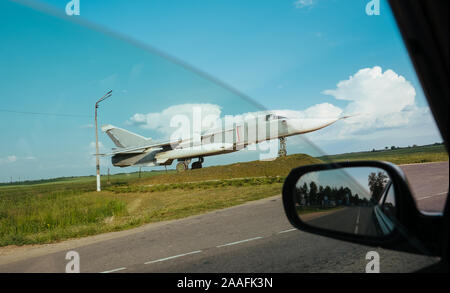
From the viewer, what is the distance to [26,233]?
34.2 ft

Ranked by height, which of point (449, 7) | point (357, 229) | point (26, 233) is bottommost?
A: point (26, 233)

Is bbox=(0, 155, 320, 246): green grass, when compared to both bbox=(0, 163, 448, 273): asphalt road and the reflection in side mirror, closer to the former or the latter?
the reflection in side mirror

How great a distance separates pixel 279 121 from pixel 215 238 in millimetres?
5167

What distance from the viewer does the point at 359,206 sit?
1.45 meters

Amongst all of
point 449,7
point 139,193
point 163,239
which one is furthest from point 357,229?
point 139,193

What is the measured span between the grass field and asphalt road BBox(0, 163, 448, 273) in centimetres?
110

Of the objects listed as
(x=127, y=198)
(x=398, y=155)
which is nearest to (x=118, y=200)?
(x=127, y=198)

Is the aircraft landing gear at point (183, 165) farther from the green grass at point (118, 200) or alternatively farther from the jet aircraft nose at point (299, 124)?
the jet aircraft nose at point (299, 124)

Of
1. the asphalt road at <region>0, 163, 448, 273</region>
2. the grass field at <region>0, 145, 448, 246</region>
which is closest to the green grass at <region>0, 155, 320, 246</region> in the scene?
the grass field at <region>0, 145, 448, 246</region>

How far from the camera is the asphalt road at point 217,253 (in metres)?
4.02

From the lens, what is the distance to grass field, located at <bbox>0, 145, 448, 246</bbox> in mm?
9180

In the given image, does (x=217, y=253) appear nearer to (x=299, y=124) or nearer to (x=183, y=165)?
(x=299, y=124)
